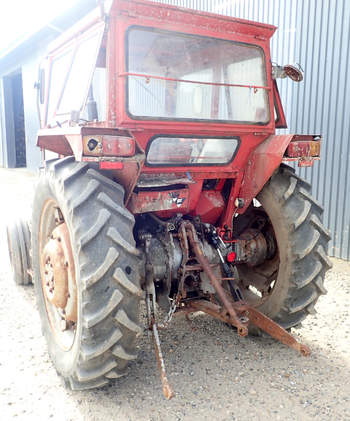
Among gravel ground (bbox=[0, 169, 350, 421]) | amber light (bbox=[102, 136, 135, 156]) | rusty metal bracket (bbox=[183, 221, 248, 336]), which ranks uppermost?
amber light (bbox=[102, 136, 135, 156])

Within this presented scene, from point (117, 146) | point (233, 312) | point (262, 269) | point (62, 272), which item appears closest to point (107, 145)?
point (117, 146)

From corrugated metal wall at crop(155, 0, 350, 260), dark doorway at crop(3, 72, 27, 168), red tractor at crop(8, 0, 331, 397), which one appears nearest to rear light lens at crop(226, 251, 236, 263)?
red tractor at crop(8, 0, 331, 397)

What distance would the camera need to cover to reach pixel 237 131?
3059mm

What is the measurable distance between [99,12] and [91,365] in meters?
2.13

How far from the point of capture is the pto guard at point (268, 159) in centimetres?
307

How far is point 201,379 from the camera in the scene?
9.55 ft

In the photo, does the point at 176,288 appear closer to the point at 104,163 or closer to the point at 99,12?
the point at 104,163

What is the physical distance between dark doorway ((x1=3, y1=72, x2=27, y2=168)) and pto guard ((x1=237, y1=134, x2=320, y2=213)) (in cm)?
1787

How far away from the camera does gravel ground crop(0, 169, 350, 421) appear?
258 centimetres

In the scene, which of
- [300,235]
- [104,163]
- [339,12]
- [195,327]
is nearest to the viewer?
[104,163]

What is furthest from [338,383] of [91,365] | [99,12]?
[99,12]

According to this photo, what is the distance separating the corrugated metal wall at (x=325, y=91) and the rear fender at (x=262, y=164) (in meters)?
2.62

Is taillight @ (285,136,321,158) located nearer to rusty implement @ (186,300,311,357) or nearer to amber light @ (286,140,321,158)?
amber light @ (286,140,321,158)

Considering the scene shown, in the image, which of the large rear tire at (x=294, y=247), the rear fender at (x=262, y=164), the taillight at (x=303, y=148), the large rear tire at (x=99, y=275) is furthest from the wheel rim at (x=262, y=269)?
the large rear tire at (x=99, y=275)
